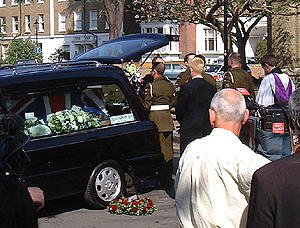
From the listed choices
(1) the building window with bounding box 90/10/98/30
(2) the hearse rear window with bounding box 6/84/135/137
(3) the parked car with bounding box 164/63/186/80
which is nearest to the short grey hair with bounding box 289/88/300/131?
(2) the hearse rear window with bounding box 6/84/135/137

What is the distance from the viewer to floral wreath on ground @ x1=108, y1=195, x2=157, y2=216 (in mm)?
8641

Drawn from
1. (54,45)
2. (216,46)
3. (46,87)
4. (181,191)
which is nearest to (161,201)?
(46,87)

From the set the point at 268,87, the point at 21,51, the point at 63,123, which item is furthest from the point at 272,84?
the point at 21,51

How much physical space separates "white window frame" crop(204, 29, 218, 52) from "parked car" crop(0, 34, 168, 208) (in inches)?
2395

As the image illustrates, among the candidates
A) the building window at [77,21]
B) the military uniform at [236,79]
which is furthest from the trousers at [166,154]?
the building window at [77,21]

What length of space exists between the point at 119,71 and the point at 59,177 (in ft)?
6.16

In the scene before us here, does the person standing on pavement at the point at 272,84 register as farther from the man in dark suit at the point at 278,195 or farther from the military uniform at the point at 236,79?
the man in dark suit at the point at 278,195

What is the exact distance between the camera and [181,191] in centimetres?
422

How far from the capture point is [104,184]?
346 inches

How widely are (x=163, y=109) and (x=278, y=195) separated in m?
7.05

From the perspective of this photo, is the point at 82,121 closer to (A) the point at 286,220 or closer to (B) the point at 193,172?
(B) the point at 193,172

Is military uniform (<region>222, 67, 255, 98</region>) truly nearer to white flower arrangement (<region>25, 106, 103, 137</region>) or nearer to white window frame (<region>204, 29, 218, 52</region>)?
white flower arrangement (<region>25, 106, 103, 137</region>)

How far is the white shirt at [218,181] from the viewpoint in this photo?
3.93 meters

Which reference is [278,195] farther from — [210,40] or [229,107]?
[210,40]
